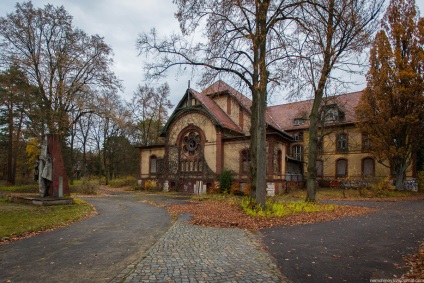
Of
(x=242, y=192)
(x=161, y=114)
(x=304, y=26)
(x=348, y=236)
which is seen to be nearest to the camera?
(x=348, y=236)

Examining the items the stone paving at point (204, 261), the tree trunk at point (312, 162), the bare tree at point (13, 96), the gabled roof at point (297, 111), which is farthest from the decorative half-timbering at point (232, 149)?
the stone paving at point (204, 261)

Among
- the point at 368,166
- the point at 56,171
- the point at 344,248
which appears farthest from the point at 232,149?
the point at 344,248

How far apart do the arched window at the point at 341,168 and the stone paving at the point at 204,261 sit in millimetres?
27966

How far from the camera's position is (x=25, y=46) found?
917 inches

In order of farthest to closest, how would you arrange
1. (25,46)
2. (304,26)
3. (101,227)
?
(25,46), (304,26), (101,227)

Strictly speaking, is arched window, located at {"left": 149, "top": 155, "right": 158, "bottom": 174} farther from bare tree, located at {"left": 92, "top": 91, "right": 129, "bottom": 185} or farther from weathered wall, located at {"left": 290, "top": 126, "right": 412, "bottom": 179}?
weathered wall, located at {"left": 290, "top": 126, "right": 412, "bottom": 179}

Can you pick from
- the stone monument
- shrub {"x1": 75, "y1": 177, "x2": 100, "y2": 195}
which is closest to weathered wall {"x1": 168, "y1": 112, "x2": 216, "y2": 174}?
shrub {"x1": 75, "y1": 177, "x2": 100, "y2": 195}

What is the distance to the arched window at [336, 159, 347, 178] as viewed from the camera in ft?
105

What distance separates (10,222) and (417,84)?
2679 cm

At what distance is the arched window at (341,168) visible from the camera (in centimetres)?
3187

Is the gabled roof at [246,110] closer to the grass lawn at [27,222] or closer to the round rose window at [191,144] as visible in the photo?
the round rose window at [191,144]

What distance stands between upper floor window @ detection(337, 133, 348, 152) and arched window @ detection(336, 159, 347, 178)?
1302mm

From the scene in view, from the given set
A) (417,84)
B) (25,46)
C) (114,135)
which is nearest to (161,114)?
(114,135)

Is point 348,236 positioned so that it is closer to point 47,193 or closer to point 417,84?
point 47,193
